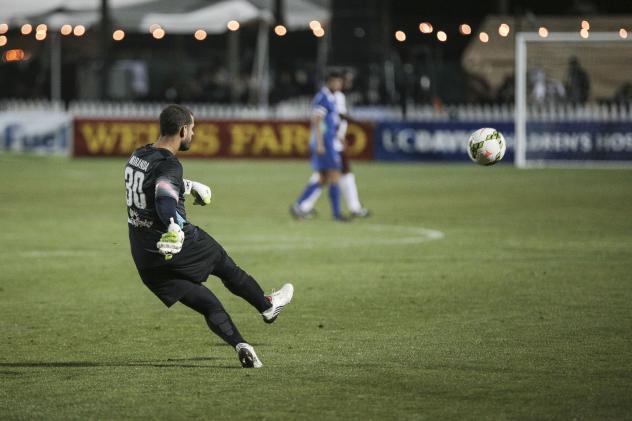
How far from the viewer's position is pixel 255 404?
7086mm

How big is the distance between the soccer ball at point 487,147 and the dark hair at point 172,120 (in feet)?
12.7

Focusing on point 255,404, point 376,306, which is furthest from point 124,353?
point 376,306

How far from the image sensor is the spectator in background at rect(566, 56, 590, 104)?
30.3 metres

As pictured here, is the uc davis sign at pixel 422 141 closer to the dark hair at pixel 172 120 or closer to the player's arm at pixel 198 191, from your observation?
Answer: the player's arm at pixel 198 191

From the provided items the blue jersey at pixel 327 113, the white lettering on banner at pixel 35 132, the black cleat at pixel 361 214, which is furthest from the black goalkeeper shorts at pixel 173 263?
the white lettering on banner at pixel 35 132

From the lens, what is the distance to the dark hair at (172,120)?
7.98 metres

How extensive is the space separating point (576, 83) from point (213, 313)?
77.8 feet

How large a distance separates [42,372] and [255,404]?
164cm

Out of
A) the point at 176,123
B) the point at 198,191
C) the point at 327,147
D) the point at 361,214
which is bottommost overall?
the point at 361,214

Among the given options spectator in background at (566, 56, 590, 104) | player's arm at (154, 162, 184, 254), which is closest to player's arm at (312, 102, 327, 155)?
player's arm at (154, 162, 184, 254)

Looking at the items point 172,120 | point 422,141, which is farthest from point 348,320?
point 422,141

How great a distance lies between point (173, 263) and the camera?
26.2 ft

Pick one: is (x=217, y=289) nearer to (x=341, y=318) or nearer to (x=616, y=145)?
(x=341, y=318)

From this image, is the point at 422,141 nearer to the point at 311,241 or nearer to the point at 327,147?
the point at 327,147
